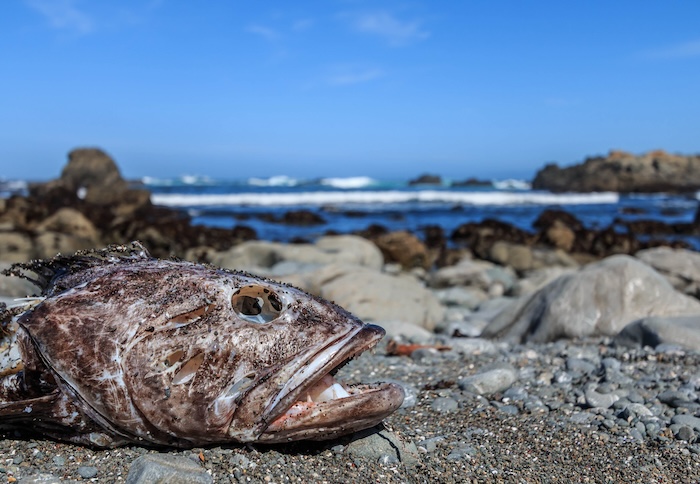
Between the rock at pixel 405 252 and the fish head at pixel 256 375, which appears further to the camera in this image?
the rock at pixel 405 252

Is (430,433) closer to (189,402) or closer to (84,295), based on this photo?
(189,402)

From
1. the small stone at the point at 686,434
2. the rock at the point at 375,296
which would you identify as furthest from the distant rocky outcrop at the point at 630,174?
the small stone at the point at 686,434

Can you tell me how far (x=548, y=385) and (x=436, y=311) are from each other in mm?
5174

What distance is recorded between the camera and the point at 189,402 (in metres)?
3.24

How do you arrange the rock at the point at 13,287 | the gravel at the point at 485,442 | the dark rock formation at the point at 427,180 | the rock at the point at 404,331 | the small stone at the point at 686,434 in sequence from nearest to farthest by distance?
the gravel at the point at 485,442
the small stone at the point at 686,434
the rock at the point at 13,287
the rock at the point at 404,331
the dark rock formation at the point at 427,180

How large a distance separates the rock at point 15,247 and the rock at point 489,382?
1308 cm

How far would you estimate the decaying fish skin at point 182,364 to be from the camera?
10.7 feet

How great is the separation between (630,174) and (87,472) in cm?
7184

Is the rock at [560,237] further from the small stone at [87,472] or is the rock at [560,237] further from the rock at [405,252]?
the small stone at [87,472]

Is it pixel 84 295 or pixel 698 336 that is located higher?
pixel 84 295

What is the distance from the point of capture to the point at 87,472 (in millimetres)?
3359

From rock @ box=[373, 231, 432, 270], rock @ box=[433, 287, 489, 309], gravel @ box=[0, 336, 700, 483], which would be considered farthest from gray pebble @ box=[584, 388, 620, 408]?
rock @ box=[373, 231, 432, 270]

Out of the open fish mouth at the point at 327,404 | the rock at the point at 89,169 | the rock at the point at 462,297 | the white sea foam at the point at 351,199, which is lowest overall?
the rock at the point at 462,297


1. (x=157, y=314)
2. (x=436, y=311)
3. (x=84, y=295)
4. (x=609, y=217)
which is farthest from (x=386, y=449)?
(x=609, y=217)
